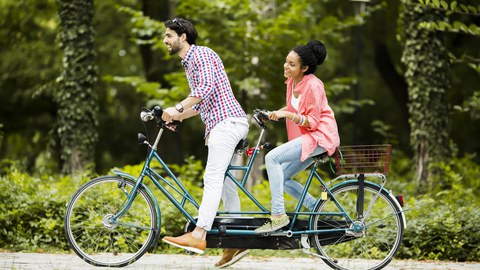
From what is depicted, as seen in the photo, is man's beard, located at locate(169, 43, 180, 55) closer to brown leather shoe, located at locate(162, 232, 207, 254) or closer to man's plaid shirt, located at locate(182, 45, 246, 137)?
man's plaid shirt, located at locate(182, 45, 246, 137)

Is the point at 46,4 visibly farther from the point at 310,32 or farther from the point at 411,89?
the point at 411,89

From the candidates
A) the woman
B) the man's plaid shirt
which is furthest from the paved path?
the man's plaid shirt

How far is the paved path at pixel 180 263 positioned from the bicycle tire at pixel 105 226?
0.12 metres

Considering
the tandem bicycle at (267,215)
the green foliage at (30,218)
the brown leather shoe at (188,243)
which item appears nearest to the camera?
the brown leather shoe at (188,243)

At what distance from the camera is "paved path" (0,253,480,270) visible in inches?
A: 258

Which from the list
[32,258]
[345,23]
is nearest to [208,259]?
[32,258]

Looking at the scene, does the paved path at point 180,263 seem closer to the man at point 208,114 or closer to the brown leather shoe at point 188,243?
the brown leather shoe at point 188,243

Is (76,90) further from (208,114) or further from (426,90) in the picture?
(208,114)

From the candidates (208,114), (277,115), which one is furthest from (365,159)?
(208,114)

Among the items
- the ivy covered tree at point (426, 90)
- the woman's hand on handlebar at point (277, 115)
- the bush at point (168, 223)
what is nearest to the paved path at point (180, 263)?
the bush at point (168, 223)

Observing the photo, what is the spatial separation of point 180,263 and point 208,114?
4.90 ft

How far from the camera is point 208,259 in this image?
7.61 metres

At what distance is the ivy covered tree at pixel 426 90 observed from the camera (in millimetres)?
11500

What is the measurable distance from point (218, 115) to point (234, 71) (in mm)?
6769
